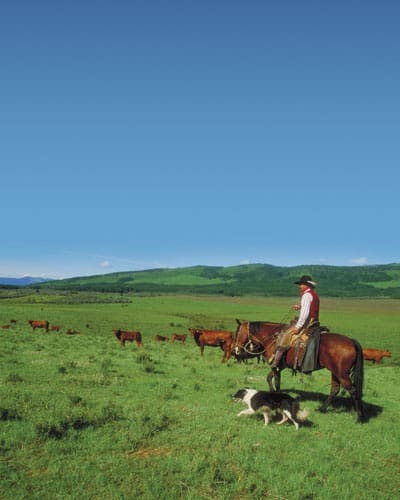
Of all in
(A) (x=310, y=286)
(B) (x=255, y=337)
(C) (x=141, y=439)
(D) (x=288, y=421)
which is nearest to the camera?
(C) (x=141, y=439)

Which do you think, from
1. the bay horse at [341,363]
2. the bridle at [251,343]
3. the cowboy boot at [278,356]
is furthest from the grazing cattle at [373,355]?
the cowboy boot at [278,356]

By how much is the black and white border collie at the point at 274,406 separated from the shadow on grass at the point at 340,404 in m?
2.33

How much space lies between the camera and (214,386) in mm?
14352

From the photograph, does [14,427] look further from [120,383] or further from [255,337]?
[255,337]

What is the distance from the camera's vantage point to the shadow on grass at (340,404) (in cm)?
1193

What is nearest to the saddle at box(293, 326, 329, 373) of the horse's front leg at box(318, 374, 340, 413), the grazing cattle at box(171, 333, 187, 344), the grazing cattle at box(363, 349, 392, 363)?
the horse's front leg at box(318, 374, 340, 413)

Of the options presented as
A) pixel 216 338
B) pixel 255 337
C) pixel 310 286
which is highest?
pixel 310 286

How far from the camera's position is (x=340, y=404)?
12.8 meters

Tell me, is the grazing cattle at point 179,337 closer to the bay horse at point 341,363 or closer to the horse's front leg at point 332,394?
the bay horse at point 341,363

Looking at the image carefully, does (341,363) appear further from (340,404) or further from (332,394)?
(340,404)

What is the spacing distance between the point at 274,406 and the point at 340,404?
3.83 m

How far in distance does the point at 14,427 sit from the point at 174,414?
387 centimetres

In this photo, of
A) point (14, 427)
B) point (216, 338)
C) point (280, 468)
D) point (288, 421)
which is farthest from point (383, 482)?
point (216, 338)

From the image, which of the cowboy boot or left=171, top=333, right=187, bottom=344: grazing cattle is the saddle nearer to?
the cowboy boot
